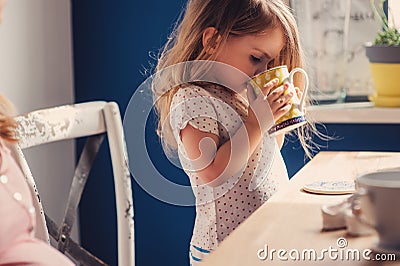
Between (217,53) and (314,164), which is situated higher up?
(217,53)

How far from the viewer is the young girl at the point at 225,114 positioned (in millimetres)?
1375

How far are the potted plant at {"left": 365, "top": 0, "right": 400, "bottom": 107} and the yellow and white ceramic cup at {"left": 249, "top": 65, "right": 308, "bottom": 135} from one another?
33.6 inches

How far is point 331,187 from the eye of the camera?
116cm

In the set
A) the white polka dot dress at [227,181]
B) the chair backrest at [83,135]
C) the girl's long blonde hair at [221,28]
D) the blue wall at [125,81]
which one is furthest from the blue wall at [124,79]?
the chair backrest at [83,135]

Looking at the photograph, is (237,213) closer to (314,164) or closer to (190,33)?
(314,164)

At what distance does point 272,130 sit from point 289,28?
0.83 feet

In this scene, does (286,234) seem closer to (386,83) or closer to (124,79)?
(386,83)

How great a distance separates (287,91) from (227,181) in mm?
235

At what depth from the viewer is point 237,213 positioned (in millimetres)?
1438

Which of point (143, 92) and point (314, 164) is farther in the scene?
point (143, 92)

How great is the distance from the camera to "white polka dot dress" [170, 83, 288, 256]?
4.66 ft

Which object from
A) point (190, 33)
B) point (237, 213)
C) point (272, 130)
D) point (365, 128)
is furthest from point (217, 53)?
point (365, 128)

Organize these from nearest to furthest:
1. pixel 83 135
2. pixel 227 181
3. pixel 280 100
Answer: pixel 83 135 → pixel 280 100 → pixel 227 181

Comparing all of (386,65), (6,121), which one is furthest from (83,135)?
(386,65)
